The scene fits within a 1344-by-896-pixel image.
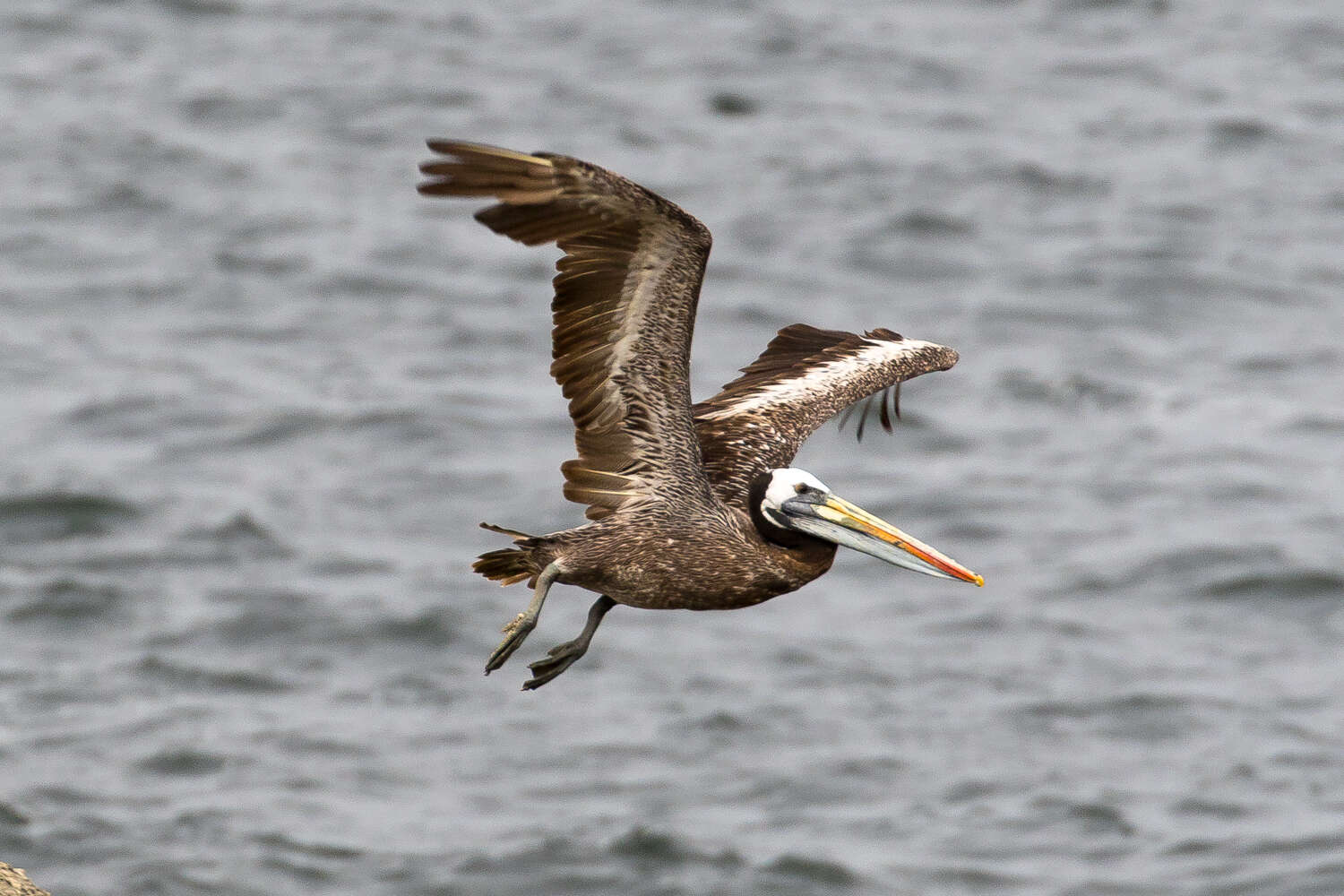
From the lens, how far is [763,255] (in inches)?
1558

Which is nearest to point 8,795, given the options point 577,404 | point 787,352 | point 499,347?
point 499,347

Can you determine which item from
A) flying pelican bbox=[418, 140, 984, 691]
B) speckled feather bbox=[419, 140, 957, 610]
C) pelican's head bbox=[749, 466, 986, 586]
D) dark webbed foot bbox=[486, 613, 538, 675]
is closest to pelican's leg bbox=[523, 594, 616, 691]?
flying pelican bbox=[418, 140, 984, 691]

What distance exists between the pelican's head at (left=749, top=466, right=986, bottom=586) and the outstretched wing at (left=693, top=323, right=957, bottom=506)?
38cm

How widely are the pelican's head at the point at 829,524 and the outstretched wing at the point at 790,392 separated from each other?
38cm

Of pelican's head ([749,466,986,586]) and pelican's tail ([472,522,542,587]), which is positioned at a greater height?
pelican's head ([749,466,986,586])

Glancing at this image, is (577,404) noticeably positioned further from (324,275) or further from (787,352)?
(324,275)

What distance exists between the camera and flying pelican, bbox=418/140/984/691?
10.9 meters

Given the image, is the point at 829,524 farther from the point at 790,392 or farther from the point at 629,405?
the point at 790,392

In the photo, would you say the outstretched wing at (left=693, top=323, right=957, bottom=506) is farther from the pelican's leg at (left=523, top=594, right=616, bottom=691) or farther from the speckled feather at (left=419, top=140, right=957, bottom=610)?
the pelican's leg at (left=523, top=594, right=616, bottom=691)

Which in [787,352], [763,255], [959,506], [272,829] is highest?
[787,352]

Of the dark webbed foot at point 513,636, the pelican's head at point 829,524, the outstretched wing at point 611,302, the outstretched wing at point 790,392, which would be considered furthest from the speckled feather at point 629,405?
the dark webbed foot at point 513,636

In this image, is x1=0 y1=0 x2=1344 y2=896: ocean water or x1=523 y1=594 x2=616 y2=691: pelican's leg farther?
x1=0 y1=0 x2=1344 y2=896: ocean water

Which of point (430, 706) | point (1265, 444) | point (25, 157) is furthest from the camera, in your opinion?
point (25, 157)

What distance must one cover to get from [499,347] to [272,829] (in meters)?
11.8
